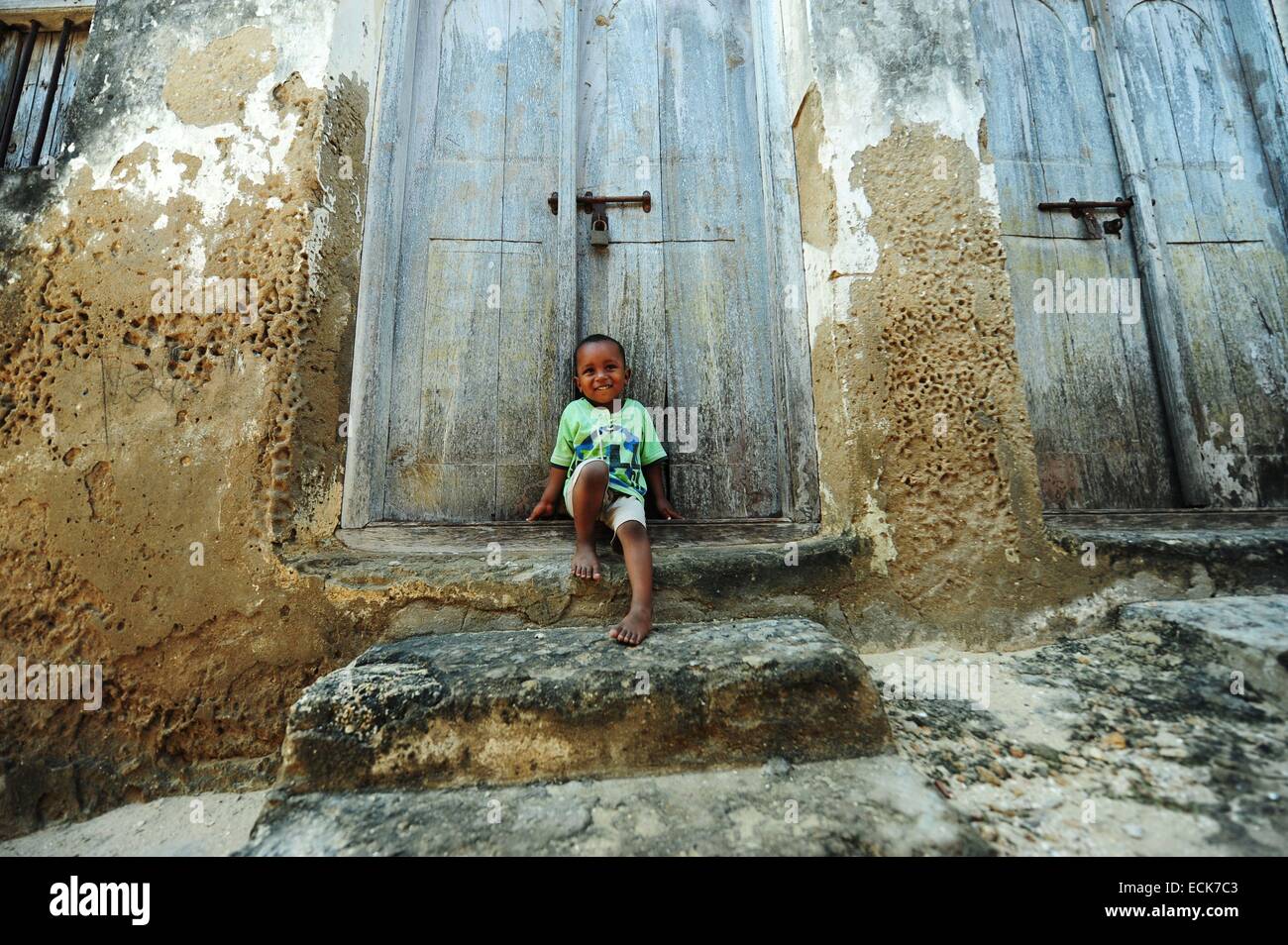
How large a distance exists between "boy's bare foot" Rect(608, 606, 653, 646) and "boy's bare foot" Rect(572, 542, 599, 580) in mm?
187

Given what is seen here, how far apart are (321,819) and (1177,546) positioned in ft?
8.57

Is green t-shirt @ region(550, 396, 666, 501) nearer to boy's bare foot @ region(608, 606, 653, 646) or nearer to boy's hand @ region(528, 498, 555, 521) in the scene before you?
boy's hand @ region(528, 498, 555, 521)

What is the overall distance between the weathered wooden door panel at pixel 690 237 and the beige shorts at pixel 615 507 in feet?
1.20

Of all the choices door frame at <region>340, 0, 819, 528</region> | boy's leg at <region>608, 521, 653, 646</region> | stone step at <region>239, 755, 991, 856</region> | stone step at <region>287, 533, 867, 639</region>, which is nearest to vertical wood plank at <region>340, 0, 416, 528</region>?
door frame at <region>340, 0, 819, 528</region>

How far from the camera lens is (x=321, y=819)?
123 cm

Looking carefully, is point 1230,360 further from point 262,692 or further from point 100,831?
point 100,831

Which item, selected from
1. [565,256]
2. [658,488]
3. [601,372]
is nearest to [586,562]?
[658,488]

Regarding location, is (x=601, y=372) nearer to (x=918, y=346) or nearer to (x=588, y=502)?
(x=588, y=502)

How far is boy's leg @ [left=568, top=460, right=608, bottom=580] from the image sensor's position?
1.93m

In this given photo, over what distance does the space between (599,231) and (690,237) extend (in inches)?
15.2

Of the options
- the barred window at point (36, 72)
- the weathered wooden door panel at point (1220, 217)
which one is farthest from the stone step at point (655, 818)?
the barred window at point (36, 72)

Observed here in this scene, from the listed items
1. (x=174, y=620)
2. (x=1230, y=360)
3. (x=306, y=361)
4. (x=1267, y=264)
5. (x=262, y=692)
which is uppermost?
(x=1267, y=264)

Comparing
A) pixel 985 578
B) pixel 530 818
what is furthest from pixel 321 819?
pixel 985 578

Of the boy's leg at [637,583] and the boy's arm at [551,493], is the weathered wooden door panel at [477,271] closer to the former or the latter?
the boy's arm at [551,493]
